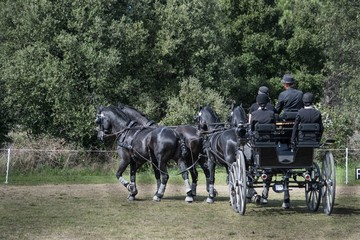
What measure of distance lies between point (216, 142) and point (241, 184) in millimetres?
A: 2757

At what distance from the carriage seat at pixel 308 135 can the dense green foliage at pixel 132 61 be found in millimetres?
17405

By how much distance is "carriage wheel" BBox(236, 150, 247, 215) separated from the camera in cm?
1144

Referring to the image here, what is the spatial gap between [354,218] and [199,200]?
5.00 meters

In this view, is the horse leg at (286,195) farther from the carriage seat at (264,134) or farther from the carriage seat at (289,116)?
the carriage seat at (289,116)

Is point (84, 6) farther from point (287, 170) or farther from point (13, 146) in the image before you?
point (287, 170)

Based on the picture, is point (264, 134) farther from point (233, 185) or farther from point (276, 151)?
point (233, 185)

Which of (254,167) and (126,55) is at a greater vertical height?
(126,55)

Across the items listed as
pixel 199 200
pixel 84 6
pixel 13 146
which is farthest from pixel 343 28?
pixel 199 200

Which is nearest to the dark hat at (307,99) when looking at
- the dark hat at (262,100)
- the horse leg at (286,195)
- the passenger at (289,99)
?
the passenger at (289,99)

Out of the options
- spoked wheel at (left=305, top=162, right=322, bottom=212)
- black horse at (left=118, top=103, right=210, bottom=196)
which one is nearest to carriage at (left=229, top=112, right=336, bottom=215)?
spoked wheel at (left=305, top=162, right=322, bottom=212)

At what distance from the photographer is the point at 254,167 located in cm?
1220

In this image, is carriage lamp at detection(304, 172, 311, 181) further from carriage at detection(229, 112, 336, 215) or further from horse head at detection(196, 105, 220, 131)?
horse head at detection(196, 105, 220, 131)

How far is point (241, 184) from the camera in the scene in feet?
38.0

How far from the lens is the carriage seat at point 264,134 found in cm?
1162
